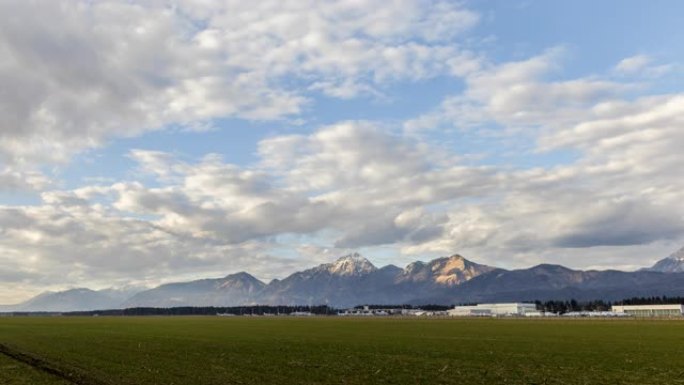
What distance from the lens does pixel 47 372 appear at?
39562 mm

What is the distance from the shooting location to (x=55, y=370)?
40.9 m

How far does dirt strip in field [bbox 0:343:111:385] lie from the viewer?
3442cm

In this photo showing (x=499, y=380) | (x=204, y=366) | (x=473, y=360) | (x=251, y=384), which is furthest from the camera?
(x=473, y=360)

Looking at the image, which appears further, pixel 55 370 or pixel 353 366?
pixel 353 366

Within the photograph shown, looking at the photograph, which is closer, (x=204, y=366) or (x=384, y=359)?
(x=204, y=366)

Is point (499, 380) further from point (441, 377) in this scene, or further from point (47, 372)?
point (47, 372)

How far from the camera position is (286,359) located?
165 feet

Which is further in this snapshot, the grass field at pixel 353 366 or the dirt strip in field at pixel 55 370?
the grass field at pixel 353 366

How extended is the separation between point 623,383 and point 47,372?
121 ft

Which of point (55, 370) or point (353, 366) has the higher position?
point (55, 370)

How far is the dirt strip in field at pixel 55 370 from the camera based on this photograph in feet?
113

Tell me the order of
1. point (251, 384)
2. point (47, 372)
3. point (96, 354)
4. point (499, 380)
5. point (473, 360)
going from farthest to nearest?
point (96, 354) → point (473, 360) → point (47, 372) → point (499, 380) → point (251, 384)

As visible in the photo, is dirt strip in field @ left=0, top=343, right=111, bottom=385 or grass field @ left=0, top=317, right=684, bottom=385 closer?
dirt strip in field @ left=0, top=343, right=111, bottom=385

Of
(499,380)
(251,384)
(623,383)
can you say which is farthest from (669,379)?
(251,384)
